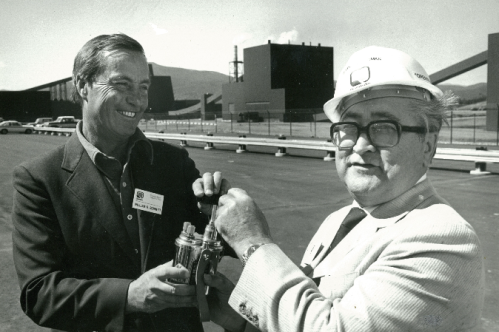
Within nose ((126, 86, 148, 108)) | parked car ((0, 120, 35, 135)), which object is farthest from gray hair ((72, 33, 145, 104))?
parked car ((0, 120, 35, 135))

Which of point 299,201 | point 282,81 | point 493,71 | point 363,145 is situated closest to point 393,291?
point 363,145

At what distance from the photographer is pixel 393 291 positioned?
1.63 metres

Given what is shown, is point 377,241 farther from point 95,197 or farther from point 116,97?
point 116,97

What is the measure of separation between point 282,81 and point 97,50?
56603 mm

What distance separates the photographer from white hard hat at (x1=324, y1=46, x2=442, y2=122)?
194 cm

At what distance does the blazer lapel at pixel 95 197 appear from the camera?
2.47m

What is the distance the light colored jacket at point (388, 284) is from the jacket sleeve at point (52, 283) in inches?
29.2

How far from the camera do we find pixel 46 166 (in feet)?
8.17

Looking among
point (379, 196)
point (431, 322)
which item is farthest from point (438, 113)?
point (431, 322)

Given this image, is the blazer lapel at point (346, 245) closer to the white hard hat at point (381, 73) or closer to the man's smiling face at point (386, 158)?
the man's smiling face at point (386, 158)

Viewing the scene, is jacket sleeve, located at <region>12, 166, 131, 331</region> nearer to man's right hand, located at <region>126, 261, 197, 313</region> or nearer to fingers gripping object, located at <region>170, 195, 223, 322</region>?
man's right hand, located at <region>126, 261, 197, 313</region>

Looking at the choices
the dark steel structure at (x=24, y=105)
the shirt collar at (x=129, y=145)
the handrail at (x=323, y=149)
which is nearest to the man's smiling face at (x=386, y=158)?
the shirt collar at (x=129, y=145)

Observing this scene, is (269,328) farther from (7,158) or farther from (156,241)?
(7,158)

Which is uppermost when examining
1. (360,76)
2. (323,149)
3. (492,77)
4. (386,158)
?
(492,77)
